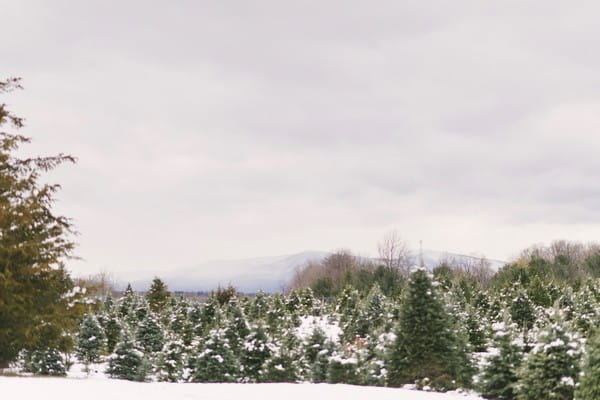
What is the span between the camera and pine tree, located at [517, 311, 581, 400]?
1318 centimetres

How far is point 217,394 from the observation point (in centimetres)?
1317

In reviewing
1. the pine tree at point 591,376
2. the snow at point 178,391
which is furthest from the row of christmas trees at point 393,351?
the snow at point 178,391

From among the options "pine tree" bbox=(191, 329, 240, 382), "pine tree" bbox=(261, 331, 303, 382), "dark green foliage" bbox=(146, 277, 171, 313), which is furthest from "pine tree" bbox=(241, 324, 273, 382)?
"dark green foliage" bbox=(146, 277, 171, 313)

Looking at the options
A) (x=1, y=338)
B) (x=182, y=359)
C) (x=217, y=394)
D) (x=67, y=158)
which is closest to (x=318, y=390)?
(x=217, y=394)

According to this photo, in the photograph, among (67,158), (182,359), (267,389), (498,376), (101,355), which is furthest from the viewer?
(101,355)

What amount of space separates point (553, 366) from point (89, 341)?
78.9 ft

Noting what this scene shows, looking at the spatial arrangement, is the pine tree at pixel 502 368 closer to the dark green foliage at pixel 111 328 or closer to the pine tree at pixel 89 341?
the pine tree at pixel 89 341

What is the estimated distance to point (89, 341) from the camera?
97.8 feet

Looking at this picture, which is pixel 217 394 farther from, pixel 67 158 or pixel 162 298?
pixel 162 298

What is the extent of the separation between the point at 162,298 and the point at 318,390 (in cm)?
3831

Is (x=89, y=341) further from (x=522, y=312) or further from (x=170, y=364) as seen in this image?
(x=522, y=312)

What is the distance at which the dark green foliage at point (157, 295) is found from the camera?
48.8 metres

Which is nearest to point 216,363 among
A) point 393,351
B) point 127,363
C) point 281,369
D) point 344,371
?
point 281,369

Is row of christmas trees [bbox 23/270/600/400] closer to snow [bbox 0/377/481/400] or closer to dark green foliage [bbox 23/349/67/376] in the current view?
dark green foliage [bbox 23/349/67/376]
